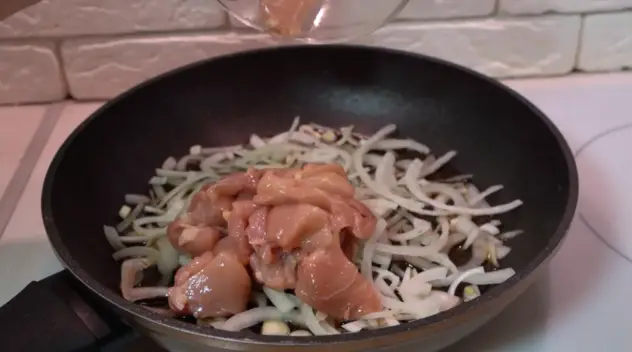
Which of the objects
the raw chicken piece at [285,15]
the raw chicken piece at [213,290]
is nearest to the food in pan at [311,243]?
the raw chicken piece at [213,290]

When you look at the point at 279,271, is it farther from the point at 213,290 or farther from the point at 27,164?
the point at 27,164

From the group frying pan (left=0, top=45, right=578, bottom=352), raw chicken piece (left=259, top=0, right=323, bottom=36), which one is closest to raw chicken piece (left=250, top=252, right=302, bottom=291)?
frying pan (left=0, top=45, right=578, bottom=352)

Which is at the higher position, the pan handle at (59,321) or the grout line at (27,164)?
the pan handle at (59,321)

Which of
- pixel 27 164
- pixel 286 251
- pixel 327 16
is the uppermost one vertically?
pixel 327 16

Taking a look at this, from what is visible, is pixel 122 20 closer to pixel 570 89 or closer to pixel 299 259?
pixel 299 259

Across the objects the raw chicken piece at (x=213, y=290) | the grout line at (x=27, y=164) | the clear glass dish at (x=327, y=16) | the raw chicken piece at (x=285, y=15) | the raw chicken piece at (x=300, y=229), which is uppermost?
the raw chicken piece at (x=285, y=15)

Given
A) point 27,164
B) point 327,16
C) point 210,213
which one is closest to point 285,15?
point 327,16

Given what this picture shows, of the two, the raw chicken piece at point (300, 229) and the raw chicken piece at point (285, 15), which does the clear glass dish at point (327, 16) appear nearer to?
the raw chicken piece at point (285, 15)
